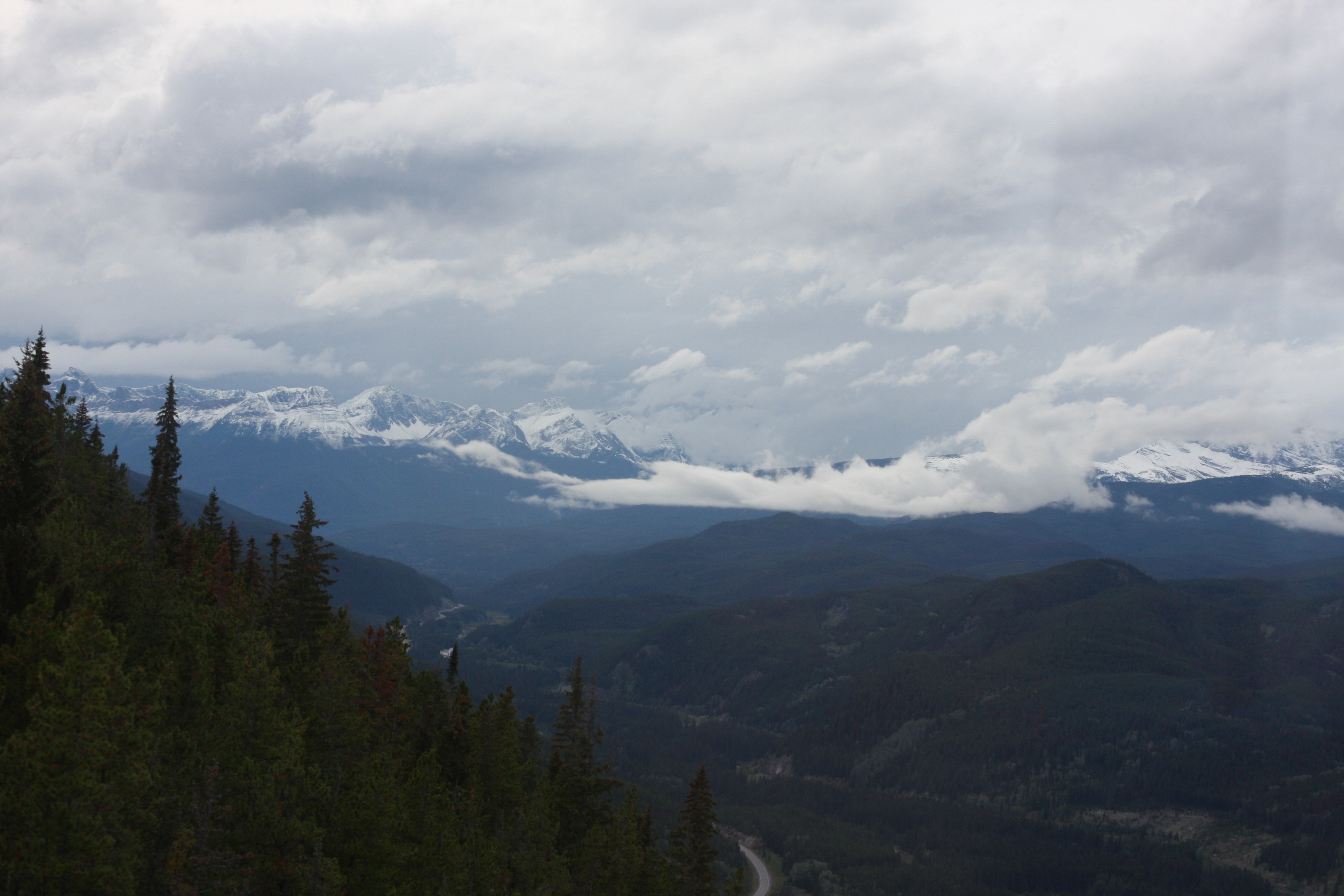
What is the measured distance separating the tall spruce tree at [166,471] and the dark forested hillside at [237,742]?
15.1ft

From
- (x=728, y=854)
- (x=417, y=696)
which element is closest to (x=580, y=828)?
(x=417, y=696)

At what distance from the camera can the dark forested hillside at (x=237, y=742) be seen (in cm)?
3002

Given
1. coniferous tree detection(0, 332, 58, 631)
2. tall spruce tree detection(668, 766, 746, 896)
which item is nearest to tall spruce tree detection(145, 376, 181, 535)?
coniferous tree detection(0, 332, 58, 631)

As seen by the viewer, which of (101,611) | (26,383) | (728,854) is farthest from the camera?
(728,854)

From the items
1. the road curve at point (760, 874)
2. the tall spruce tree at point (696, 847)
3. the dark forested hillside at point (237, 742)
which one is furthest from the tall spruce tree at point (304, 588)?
the road curve at point (760, 874)

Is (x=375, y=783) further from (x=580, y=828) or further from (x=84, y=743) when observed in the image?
(x=580, y=828)

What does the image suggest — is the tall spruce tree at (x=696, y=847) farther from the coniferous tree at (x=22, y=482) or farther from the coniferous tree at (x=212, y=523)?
the coniferous tree at (x=212, y=523)

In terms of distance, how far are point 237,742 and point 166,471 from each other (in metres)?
76.0

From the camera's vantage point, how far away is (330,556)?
70938 mm

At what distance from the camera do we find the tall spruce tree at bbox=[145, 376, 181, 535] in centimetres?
9725

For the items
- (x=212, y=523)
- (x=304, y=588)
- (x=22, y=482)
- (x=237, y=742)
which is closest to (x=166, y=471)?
(x=212, y=523)

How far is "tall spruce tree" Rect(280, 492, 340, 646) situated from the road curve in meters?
131

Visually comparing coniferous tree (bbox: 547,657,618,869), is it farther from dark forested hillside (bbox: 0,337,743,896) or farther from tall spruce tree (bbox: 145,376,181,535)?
tall spruce tree (bbox: 145,376,181,535)

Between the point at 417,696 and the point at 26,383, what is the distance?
40.8 meters
